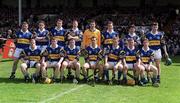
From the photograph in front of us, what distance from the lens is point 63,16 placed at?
41.3 m

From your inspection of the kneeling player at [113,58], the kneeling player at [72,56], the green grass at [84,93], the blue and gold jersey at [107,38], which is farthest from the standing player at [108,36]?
the green grass at [84,93]

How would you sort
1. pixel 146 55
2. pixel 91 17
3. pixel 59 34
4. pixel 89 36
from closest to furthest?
pixel 146 55
pixel 89 36
pixel 59 34
pixel 91 17

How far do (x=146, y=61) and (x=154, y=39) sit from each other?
0.76 m

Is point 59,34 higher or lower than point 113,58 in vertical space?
higher

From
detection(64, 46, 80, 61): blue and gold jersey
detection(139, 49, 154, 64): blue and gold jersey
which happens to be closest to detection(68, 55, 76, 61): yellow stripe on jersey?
detection(64, 46, 80, 61): blue and gold jersey

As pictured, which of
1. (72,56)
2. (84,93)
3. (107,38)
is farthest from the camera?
(107,38)

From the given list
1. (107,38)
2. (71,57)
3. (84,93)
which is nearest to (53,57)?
(71,57)

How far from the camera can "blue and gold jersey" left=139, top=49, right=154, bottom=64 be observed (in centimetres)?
1456

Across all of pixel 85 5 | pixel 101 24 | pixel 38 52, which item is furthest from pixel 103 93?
pixel 85 5

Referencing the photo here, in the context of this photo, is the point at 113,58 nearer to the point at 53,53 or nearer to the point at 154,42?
the point at 154,42

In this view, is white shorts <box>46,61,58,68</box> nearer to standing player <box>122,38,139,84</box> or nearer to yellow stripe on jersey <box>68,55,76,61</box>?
yellow stripe on jersey <box>68,55,76,61</box>

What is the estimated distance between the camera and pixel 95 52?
14.8 metres

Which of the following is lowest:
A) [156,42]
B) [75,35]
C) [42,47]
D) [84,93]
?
[84,93]

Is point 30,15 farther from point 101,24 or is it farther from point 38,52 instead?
point 38,52
